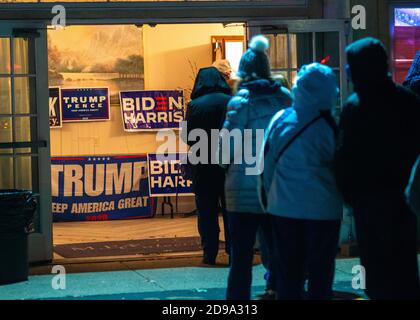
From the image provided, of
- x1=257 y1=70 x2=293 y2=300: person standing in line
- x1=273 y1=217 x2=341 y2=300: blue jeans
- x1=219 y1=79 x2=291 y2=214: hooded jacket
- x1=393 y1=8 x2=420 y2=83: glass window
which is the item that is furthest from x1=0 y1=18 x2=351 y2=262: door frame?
x1=273 y1=217 x2=341 y2=300: blue jeans

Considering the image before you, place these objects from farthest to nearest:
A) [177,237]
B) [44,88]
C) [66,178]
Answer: [66,178], [177,237], [44,88]

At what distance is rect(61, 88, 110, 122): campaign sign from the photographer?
13.2 metres

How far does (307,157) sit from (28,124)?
456cm

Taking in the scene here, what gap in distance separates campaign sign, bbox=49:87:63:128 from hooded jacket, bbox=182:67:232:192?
4772mm

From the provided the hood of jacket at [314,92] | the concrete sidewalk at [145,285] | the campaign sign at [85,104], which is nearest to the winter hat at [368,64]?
the hood of jacket at [314,92]

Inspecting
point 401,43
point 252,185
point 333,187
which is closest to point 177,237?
point 401,43

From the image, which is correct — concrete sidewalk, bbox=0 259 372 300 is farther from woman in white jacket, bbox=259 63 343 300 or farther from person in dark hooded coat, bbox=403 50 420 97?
woman in white jacket, bbox=259 63 343 300

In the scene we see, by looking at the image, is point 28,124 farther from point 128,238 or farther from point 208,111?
point 128,238

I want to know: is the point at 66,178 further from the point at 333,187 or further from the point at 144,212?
the point at 333,187

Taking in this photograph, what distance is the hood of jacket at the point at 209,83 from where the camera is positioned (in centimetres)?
867

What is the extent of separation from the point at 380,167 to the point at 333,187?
1.31 ft

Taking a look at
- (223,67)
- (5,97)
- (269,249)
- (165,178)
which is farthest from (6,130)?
(165,178)

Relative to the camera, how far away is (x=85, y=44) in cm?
1326

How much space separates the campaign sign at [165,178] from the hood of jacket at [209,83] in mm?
4350
